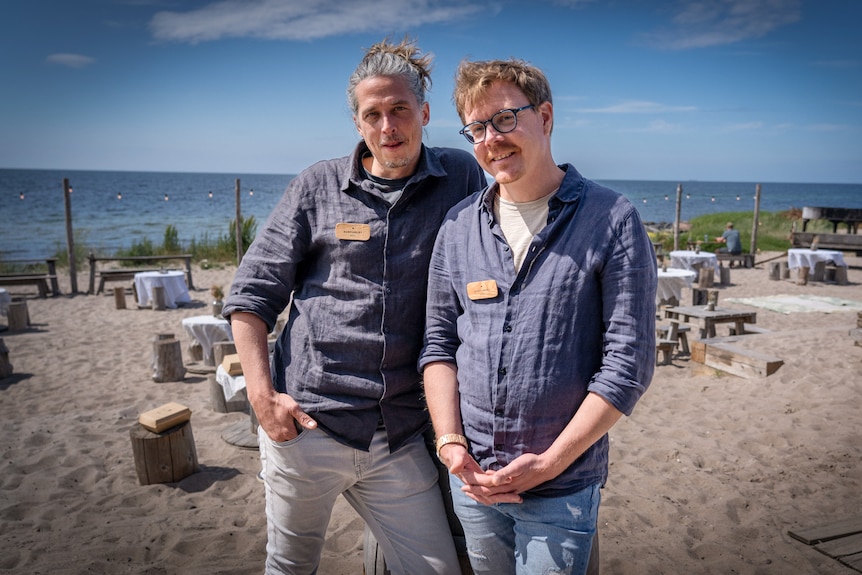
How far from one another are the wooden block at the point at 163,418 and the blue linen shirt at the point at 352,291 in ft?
8.94

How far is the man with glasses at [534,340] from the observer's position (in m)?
1.41

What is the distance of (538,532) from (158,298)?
10923 millimetres

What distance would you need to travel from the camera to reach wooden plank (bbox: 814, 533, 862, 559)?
3.08 metres

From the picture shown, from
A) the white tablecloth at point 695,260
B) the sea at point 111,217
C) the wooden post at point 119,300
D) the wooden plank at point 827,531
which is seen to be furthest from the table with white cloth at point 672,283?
the wooden post at point 119,300

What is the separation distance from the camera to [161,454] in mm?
4137

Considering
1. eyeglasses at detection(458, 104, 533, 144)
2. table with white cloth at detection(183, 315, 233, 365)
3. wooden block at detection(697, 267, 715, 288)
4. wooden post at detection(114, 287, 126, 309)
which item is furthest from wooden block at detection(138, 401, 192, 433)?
wooden block at detection(697, 267, 715, 288)

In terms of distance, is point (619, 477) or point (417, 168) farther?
point (619, 477)

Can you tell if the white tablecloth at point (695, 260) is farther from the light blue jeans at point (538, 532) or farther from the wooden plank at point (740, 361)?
the light blue jeans at point (538, 532)

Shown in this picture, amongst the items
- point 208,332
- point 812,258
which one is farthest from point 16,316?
point 812,258

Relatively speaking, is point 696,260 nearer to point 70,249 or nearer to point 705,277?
point 705,277

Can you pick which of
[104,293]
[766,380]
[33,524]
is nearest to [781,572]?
[766,380]

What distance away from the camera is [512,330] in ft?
4.93

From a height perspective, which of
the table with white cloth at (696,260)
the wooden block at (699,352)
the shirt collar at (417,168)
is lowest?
the wooden block at (699,352)

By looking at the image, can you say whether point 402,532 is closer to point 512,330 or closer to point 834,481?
point 512,330
